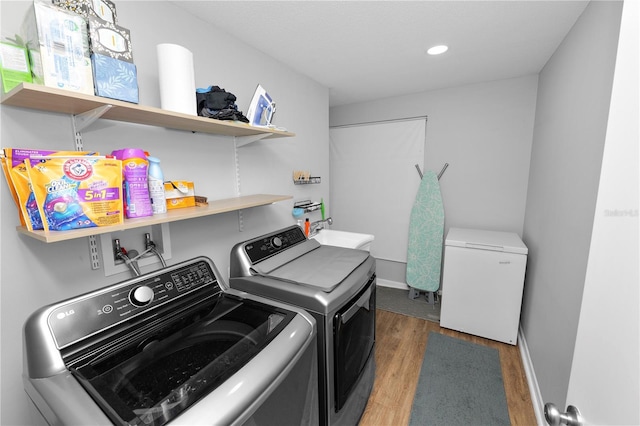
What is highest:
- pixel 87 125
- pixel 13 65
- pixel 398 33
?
pixel 398 33

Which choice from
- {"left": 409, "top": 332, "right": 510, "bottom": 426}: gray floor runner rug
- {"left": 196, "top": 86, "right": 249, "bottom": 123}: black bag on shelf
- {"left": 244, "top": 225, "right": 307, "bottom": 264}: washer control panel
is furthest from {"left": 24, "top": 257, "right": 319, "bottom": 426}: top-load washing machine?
{"left": 409, "top": 332, "right": 510, "bottom": 426}: gray floor runner rug

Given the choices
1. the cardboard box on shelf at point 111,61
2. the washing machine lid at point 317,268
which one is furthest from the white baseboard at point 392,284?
the cardboard box on shelf at point 111,61

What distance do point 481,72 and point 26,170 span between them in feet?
10.2

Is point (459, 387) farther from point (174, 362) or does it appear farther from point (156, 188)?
point (156, 188)

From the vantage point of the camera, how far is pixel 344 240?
236 cm

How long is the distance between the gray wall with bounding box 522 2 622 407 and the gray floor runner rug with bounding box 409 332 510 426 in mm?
298

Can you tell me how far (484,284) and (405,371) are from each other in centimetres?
104

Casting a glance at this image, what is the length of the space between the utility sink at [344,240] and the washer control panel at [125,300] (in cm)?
121

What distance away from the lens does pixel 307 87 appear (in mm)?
2439

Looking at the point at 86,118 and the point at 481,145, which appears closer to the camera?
the point at 86,118

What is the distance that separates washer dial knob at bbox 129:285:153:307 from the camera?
0.97 meters

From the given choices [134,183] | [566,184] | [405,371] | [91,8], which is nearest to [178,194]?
[134,183]

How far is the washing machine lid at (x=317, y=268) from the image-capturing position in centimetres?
130

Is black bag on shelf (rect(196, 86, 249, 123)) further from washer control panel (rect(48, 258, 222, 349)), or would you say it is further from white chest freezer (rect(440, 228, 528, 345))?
white chest freezer (rect(440, 228, 528, 345))
